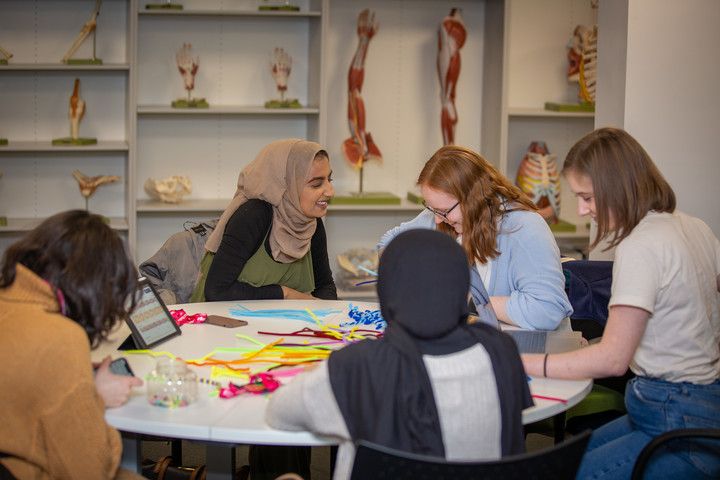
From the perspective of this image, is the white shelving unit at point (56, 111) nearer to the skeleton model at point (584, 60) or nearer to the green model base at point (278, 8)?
the green model base at point (278, 8)

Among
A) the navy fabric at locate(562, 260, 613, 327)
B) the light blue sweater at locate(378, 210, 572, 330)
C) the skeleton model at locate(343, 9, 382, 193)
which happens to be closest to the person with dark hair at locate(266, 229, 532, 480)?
the light blue sweater at locate(378, 210, 572, 330)

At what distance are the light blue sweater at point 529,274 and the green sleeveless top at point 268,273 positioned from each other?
0.86 m

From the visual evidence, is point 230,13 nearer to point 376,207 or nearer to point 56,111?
point 56,111

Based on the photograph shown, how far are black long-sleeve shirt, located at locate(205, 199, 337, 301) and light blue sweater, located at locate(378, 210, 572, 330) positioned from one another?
2.79 ft

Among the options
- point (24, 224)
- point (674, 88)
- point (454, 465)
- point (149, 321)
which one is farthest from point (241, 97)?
point (454, 465)

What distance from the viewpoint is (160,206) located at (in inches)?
185

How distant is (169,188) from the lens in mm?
4766

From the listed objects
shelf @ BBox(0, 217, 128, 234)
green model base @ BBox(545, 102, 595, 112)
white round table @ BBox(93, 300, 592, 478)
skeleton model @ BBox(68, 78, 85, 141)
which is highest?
green model base @ BBox(545, 102, 595, 112)

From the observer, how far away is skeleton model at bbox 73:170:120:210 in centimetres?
470

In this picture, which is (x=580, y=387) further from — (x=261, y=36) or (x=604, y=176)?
(x=261, y=36)

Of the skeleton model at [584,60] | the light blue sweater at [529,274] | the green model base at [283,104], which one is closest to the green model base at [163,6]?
the green model base at [283,104]

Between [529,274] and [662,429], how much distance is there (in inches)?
25.5

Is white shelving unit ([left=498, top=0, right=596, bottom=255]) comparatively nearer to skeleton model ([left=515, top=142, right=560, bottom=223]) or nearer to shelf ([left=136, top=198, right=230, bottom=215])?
skeleton model ([left=515, top=142, right=560, bottom=223])

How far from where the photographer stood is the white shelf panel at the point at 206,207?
4672mm
